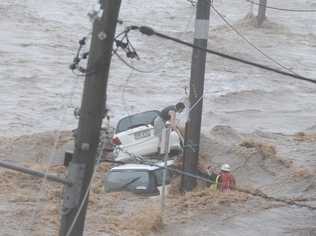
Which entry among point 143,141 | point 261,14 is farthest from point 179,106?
point 261,14

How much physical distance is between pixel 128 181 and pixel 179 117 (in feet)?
21.9

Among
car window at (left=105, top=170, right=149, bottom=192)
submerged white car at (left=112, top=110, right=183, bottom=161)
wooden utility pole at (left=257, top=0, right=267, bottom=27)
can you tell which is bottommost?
car window at (left=105, top=170, right=149, bottom=192)

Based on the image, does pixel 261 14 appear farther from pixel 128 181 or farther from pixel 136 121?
pixel 128 181

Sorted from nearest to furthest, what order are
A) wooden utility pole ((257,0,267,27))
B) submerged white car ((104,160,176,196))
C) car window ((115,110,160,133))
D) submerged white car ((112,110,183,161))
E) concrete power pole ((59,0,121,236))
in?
concrete power pole ((59,0,121,236)) < submerged white car ((104,160,176,196)) < submerged white car ((112,110,183,161)) < car window ((115,110,160,133)) < wooden utility pole ((257,0,267,27))

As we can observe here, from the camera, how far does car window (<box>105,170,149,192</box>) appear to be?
17453mm

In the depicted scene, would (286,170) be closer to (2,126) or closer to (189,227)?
(189,227)

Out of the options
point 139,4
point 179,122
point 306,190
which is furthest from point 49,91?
point 139,4

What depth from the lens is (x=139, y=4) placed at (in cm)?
5641

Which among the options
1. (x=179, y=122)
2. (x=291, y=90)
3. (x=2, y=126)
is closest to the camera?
(x=179, y=122)

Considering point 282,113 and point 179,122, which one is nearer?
point 179,122

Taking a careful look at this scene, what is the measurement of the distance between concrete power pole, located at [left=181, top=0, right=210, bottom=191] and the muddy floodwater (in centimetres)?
80

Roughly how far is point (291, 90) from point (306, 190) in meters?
20.0

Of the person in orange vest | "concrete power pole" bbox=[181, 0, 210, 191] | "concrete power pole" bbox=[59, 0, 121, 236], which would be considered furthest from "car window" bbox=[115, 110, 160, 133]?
"concrete power pole" bbox=[59, 0, 121, 236]

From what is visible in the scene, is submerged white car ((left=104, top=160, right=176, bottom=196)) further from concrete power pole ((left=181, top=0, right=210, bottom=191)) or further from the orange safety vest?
the orange safety vest
